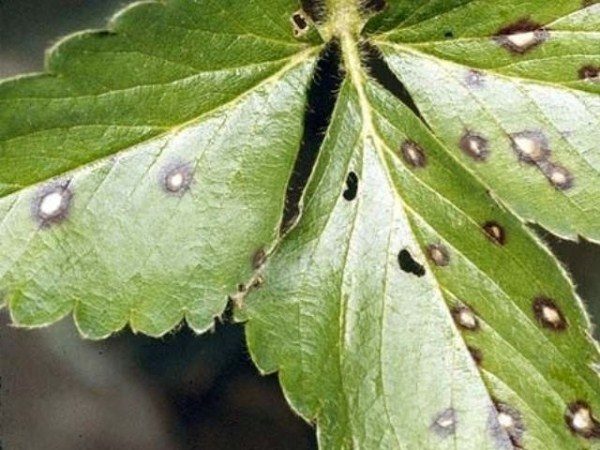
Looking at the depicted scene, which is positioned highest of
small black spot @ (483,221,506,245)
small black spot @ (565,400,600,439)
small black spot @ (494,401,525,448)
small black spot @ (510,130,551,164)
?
small black spot @ (510,130,551,164)

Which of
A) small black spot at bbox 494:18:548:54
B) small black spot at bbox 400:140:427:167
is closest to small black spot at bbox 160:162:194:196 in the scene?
small black spot at bbox 400:140:427:167

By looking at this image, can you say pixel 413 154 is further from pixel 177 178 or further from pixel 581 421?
pixel 581 421

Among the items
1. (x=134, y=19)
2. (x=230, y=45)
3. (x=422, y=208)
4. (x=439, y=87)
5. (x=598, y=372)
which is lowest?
(x=598, y=372)

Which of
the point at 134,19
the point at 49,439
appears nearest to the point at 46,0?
the point at 134,19

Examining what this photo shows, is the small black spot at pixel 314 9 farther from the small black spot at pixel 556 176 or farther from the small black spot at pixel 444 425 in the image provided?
the small black spot at pixel 444 425

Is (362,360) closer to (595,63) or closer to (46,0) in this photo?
(595,63)

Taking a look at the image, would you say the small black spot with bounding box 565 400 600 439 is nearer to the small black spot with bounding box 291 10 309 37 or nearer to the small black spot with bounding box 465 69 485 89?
the small black spot with bounding box 465 69 485 89

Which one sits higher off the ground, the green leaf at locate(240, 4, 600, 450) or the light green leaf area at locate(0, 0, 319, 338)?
the light green leaf area at locate(0, 0, 319, 338)
